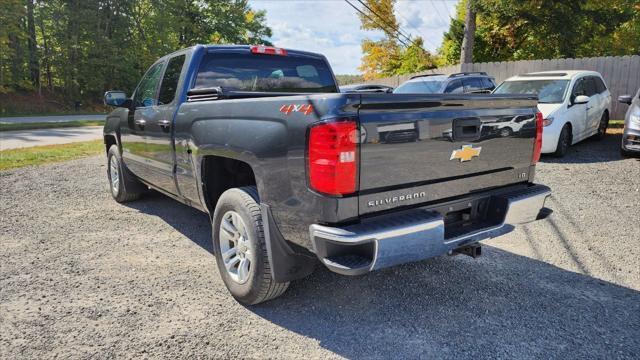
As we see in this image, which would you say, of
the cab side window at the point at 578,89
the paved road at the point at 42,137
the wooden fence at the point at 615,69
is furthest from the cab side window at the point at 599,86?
the paved road at the point at 42,137

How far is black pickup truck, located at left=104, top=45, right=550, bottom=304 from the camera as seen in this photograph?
2420 millimetres

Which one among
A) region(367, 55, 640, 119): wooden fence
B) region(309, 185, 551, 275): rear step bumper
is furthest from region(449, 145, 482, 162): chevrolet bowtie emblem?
region(367, 55, 640, 119): wooden fence

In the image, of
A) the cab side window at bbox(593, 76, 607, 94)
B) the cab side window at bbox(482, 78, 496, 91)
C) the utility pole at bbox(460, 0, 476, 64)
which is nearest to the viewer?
the cab side window at bbox(593, 76, 607, 94)

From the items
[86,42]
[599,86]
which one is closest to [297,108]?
[599,86]

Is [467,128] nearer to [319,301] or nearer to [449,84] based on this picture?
[319,301]

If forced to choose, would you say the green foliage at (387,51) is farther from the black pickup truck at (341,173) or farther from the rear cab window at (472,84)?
the black pickup truck at (341,173)

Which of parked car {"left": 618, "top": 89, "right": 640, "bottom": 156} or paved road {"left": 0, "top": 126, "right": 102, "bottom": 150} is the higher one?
parked car {"left": 618, "top": 89, "right": 640, "bottom": 156}

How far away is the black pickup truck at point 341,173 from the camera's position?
2420 millimetres

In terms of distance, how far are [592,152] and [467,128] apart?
8.37m

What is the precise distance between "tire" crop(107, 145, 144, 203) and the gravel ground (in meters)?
0.79

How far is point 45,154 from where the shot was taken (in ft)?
33.8

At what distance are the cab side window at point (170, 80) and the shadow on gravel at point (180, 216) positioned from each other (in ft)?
4.86

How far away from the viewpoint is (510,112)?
3242mm

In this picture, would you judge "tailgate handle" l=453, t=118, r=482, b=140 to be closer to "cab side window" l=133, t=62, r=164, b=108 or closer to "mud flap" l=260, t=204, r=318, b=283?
"mud flap" l=260, t=204, r=318, b=283
